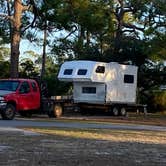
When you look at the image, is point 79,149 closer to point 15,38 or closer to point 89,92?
point 89,92

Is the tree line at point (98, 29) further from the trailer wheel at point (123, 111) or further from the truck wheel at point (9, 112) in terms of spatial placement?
the truck wheel at point (9, 112)

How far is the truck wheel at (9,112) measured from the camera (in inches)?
1156

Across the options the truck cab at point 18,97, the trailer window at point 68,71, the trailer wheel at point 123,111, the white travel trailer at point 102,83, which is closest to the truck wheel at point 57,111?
the truck cab at point 18,97

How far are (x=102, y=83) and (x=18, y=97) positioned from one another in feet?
28.2

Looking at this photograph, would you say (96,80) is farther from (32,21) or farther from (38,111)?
(32,21)

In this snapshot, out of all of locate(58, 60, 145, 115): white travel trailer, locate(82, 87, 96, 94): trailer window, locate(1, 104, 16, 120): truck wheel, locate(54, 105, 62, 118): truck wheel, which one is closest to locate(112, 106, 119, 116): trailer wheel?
locate(58, 60, 145, 115): white travel trailer

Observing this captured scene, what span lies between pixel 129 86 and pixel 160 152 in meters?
24.6

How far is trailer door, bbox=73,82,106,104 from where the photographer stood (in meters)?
37.9

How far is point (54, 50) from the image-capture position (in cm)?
5081

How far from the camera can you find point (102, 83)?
37.7 m

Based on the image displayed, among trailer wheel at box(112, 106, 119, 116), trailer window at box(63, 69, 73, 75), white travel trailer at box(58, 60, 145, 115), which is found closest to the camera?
white travel trailer at box(58, 60, 145, 115)

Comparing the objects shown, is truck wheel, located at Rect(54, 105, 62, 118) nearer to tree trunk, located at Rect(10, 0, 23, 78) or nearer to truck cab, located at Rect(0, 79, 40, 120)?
truck cab, located at Rect(0, 79, 40, 120)

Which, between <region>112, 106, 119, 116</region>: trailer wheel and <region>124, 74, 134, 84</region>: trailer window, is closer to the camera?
<region>112, 106, 119, 116</region>: trailer wheel

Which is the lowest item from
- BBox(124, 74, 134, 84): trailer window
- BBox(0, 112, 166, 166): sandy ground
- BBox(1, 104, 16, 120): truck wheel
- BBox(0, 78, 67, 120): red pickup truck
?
BBox(0, 112, 166, 166): sandy ground
